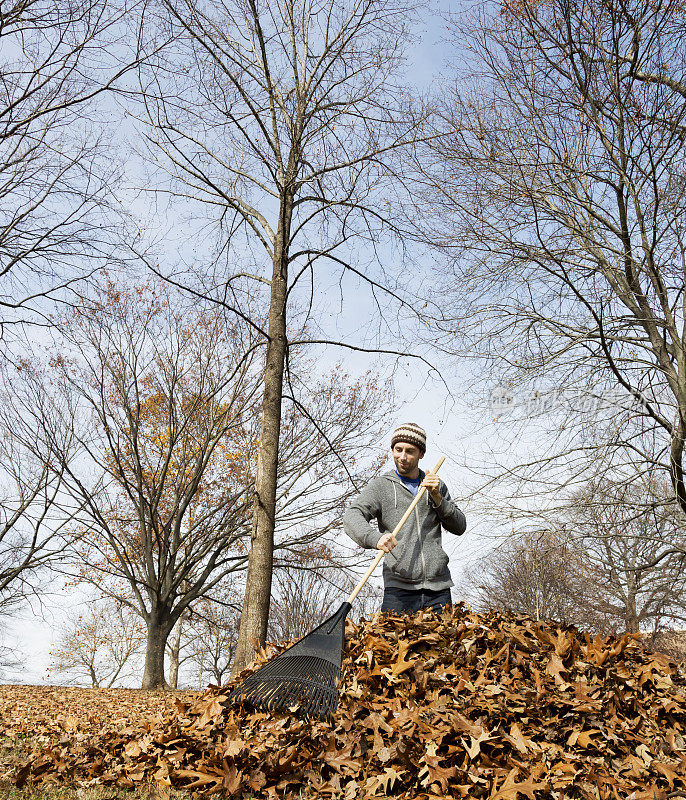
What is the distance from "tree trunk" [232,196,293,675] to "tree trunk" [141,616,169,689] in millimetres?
7002

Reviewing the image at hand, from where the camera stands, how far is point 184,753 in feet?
11.3

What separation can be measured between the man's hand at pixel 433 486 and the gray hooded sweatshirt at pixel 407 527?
52 millimetres

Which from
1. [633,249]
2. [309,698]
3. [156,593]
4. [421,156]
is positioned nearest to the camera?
[309,698]

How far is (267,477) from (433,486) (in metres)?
2.83

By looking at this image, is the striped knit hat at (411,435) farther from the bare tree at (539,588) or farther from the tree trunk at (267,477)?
the bare tree at (539,588)

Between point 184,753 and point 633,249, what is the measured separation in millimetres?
6313

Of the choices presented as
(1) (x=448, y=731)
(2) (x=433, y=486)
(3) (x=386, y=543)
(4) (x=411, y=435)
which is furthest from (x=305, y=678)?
(4) (x=411, y=435)

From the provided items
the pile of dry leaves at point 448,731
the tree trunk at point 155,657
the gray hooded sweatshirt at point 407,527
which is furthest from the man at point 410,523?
the tree trunk at point 155,657

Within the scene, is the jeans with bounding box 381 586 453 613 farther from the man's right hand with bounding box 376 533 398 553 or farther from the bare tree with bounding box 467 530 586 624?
the bare tree with bounding box 467 530 586 624

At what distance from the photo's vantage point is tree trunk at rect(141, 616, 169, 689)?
1215 cm

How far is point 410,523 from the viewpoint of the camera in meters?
4.06

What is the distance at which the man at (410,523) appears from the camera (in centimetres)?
397

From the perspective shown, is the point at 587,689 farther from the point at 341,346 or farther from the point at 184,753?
the point at 341,346

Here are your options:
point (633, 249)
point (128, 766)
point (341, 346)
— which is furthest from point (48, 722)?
point (633, 249)
